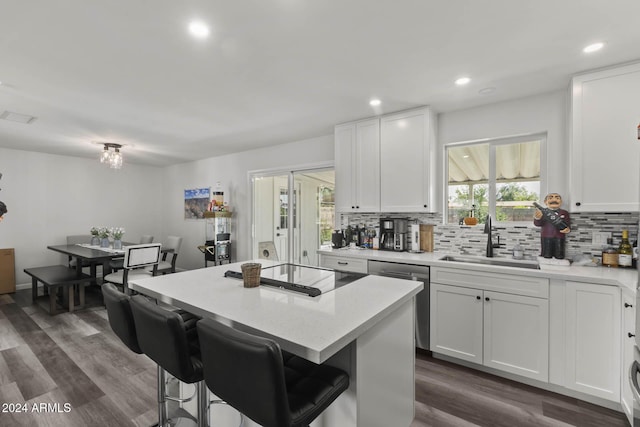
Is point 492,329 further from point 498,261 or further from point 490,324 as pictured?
point 498,261

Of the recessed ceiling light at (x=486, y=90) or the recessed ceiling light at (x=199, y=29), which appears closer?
the recessed ceiling light at (x=199, y=29)

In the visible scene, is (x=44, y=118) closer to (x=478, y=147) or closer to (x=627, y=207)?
(x=478, y=147)

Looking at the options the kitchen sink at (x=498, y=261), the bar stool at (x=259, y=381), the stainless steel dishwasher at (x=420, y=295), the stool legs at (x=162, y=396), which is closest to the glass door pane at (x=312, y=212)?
the stainless steel dishwasher at (x=420, y=295)

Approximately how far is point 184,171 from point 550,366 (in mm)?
6614

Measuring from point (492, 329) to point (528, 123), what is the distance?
6.30 feet

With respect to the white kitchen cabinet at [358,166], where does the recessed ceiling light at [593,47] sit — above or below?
above

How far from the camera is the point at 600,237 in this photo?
97.0 inches

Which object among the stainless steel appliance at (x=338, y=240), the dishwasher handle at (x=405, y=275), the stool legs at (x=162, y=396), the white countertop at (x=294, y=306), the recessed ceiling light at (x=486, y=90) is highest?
the recessed ceiling light at (x=486, y=90)

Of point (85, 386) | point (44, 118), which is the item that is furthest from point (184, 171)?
point (85, 386)

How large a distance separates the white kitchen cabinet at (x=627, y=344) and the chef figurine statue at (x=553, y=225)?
675mm

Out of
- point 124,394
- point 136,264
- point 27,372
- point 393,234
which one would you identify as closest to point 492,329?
point 393,234

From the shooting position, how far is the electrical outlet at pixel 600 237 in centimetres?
244

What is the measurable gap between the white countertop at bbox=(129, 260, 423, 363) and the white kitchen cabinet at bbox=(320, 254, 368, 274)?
3.74 feet

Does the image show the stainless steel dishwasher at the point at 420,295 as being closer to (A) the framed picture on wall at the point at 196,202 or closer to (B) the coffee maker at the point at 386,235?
(B) the coffee maker at the point at 386,235
